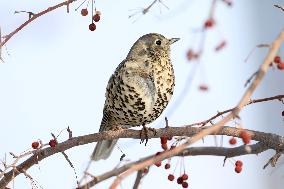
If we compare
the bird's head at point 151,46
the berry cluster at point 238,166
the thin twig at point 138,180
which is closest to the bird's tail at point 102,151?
the bird's head at point 151,46

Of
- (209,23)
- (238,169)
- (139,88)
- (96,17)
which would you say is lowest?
(238,169)

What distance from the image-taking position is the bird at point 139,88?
13.4 feet

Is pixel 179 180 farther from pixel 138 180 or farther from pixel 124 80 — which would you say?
pixel 124 80

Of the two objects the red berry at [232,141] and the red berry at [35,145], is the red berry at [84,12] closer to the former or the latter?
the red berry at [35,145]

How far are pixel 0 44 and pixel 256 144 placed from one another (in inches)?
56.9

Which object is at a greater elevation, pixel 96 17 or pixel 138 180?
pixel 96 17

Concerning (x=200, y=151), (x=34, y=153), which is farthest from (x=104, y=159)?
(x=200, y=151)

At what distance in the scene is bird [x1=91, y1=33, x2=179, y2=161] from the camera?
409 centimetres

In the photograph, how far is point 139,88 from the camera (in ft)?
13.3

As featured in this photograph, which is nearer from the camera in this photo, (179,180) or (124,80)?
(179,180)

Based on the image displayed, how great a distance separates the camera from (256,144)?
9.91ft

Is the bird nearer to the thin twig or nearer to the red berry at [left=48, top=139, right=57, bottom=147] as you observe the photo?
the red berry at [left=48, top=139, right=57, bottom=147]

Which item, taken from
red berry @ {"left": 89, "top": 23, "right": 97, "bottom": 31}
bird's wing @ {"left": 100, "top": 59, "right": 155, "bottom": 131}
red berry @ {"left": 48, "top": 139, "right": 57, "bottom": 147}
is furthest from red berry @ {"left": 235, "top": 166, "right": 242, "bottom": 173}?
bird's wing @ {"left": 100, "top": 59, "right": 155, "bottom": 131}

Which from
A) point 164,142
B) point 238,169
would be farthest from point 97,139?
point 238,169
